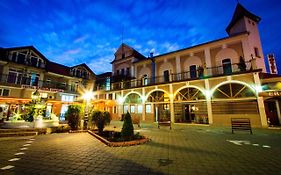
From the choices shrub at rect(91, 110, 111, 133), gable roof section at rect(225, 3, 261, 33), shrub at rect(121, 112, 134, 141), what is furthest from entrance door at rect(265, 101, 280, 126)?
shrub at rect(91, 110, 111, 133)

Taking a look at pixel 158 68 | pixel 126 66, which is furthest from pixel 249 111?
pixel 126 66

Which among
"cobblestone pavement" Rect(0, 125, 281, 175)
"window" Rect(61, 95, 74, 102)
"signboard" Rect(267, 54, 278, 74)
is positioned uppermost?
"signboard" Rect(267, 54, 278, 74)

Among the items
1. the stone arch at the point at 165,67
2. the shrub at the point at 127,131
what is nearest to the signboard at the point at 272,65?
the stone arch at the point at 165,67

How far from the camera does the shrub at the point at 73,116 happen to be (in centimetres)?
1105

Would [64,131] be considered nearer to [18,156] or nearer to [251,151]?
[18,156]

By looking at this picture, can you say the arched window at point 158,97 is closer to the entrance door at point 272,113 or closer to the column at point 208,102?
the column at point 208,102

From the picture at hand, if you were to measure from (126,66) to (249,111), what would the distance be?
1902 centimetres

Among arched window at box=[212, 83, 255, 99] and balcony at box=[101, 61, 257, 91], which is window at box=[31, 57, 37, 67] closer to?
balcony at box=[101, 61, 257, 91]

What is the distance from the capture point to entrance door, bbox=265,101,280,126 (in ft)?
47.4

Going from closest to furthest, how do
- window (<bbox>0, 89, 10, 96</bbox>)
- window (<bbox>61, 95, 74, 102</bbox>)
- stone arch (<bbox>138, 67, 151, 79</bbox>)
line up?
window (<bbox>0, 89, 10, 96</bbox>) < stone arch (<bbox>138, 67, 151, 79</bbox>) < window (<bbox>61, 95, 74, 102</bbox>)

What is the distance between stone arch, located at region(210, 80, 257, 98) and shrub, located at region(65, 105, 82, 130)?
13440 millimetres

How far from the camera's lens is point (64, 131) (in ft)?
34.7

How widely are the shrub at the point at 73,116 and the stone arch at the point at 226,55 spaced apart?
1640 cm

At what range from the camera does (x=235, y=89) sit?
14.8 m
